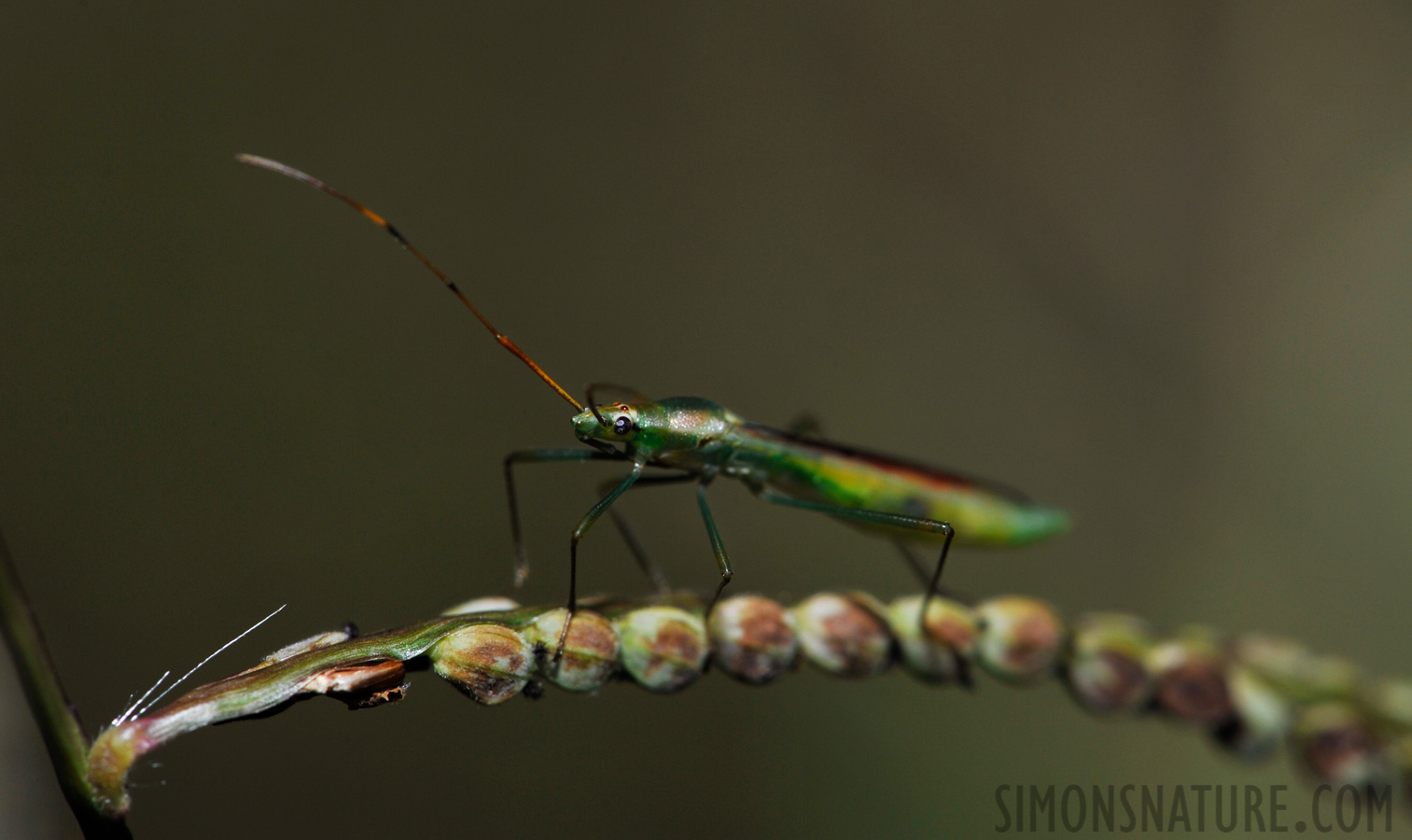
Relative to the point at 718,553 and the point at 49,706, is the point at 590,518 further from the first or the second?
the point at 49,706

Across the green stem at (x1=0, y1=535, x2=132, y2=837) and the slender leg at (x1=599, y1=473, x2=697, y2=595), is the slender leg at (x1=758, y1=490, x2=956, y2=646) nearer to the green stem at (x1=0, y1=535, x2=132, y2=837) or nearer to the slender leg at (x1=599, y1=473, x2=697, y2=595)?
the slender leg at (x1=599, y1=473, x2=697, y2=595)

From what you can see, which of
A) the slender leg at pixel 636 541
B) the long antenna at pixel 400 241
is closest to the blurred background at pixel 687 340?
the slender leg at pixel 636 541

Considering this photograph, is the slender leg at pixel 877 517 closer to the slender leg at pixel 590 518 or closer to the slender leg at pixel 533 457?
the slender leg at pixel 590 518

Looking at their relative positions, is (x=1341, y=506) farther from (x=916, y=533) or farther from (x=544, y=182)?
(x=544, y=182)

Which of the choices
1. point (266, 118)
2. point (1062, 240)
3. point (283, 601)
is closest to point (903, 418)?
point (1062, 240)

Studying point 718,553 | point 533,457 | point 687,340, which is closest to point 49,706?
point 718,553

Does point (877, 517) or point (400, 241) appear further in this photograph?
point (877, 517)

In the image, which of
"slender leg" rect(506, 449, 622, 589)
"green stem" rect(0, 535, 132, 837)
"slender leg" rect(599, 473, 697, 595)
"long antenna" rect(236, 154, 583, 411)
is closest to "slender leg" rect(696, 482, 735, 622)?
"slender leg" rect(599, 473, 697, 595)
